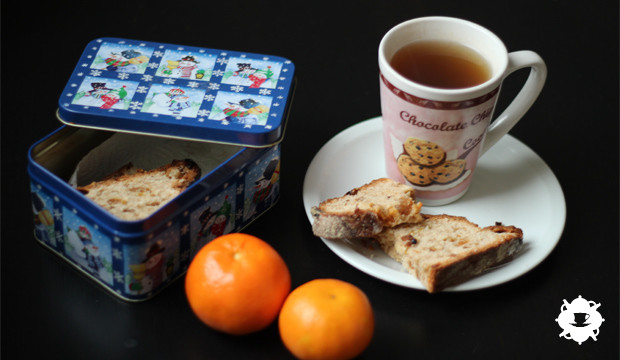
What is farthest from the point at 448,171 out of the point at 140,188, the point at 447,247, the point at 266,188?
the point at 140,188

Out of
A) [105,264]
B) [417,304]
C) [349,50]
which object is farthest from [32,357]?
[349,50]

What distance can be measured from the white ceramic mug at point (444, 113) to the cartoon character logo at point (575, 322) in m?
0.33

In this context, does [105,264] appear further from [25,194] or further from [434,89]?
[434,89]

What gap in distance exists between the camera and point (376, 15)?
2.32 metres

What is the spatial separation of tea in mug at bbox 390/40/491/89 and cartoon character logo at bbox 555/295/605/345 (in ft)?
1.51

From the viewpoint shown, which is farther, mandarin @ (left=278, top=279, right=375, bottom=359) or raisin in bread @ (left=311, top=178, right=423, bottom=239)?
raisin in bread @ (left=311, top=178, right=423, bottom=239)

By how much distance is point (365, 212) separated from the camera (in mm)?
1642

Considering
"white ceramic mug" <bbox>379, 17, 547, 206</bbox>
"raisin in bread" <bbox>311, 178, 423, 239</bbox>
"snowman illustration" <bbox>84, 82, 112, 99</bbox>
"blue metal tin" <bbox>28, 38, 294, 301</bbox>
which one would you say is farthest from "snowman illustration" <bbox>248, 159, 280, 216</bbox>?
"snowman illustration" <bbox>84, 82, 112, 99</bbox>

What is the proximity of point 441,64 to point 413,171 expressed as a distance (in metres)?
0.22

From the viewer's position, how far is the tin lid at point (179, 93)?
1.60m

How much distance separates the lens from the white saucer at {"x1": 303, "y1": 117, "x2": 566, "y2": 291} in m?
1.63

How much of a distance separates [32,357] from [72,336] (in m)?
0.08

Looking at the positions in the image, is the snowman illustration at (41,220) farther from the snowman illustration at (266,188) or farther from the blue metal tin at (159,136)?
the snowman illustration at (266,188)

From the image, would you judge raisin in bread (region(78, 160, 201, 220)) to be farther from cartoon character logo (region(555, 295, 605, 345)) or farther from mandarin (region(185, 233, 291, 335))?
cartoon character logo (region(555, 295, 605, 345))
